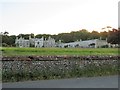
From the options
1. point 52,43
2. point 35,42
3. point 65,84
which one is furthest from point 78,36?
point 65,84

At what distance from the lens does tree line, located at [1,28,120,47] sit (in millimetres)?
19844

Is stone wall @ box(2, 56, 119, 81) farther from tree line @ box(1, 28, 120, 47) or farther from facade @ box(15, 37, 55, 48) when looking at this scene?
facade @ box(15, 37, 55, 48)

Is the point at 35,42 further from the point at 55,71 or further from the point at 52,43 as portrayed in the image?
the point at 55,71

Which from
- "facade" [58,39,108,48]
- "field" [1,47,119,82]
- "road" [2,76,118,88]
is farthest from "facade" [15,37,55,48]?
"road" [2,76,118,88]

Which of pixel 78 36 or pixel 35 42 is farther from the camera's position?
pixel 78 36

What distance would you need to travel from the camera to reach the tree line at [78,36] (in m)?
A: 19.8

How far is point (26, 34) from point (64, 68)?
643cm

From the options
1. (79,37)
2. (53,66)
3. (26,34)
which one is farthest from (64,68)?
(79,37)

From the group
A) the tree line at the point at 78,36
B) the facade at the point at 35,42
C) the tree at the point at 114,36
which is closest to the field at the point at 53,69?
the tree line at the point at 78,36

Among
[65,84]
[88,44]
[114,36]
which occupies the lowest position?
[65,84]

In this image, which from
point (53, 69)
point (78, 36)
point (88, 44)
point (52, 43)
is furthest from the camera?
point (88, 44)

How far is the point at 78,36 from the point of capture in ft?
76.6

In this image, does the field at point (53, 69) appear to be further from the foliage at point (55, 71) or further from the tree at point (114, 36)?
the tree at point (114, 36)

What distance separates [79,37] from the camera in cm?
2325
